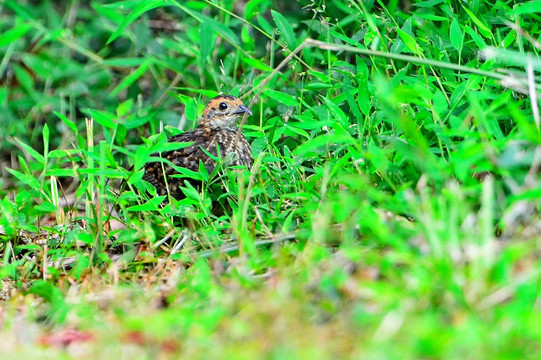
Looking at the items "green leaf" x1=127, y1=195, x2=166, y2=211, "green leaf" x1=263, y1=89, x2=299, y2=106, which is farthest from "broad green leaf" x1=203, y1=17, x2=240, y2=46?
"green leaf" x1=127, y1=195, x2=166, y2=211

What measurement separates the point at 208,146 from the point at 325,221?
199 cm

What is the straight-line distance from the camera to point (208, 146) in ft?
17.4

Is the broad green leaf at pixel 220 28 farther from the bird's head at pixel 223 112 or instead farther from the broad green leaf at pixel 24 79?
the broad green leaf at pixel 24 79

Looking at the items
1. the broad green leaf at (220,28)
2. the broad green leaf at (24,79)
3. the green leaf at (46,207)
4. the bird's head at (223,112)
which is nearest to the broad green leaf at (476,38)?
the broad green leaf at (220,28)

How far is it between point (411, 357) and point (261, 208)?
6.42 ft

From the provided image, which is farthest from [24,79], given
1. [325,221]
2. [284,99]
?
[325,221]

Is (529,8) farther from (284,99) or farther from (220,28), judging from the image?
(220,28)

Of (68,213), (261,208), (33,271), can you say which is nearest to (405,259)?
(261,208)

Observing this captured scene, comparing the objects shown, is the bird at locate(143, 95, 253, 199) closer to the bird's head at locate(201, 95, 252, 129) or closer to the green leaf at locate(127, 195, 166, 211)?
the bird's head at locate(201, 95, 252, 129)

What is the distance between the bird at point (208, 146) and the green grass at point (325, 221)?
10cm

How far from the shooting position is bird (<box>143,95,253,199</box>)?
5.11 meters

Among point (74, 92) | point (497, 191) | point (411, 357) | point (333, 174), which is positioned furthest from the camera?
point (74, 92)

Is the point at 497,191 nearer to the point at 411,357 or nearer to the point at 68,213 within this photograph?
the point at 411,357

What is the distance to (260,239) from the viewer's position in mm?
4027
